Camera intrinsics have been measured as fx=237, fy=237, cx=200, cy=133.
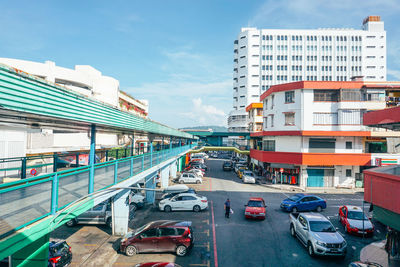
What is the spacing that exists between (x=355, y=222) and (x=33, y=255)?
17172 mm

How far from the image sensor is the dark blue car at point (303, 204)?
773 inches

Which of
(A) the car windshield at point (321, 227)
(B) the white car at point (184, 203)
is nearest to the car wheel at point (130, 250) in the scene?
(B) the white car at point (184, 203)

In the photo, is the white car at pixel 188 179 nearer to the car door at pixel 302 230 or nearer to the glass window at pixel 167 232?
the car door at pixel 302 230

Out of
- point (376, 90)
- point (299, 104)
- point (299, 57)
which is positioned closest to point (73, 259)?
point (299, 104)

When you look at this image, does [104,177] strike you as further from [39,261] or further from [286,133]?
[286,133]

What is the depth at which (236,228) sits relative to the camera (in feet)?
52.1

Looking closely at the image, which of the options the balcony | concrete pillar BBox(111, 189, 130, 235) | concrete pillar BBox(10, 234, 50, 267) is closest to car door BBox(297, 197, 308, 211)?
the balcony

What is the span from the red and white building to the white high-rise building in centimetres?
5089

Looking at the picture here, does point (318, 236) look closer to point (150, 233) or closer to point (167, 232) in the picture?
point (167, 232)

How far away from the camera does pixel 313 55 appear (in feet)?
277

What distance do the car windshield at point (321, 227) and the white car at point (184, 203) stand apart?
8784 mm

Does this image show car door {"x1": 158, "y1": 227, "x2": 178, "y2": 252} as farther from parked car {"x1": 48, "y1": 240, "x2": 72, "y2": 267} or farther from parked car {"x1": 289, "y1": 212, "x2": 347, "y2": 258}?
parked car {"x1": 289, "y1": 212, "x2": 347, "y2": 258}

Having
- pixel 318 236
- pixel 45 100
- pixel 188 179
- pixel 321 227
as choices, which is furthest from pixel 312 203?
pixel 45 100

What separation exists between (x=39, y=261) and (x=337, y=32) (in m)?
102
